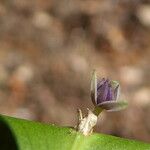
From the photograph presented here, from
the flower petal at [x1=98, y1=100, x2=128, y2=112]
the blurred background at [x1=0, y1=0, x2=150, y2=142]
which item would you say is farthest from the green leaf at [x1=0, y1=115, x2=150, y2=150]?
the blurred background at [x1=0, y1=0, x2=150, y2=142]

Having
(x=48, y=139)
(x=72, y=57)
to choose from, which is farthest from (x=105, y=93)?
(x=72, y=57)

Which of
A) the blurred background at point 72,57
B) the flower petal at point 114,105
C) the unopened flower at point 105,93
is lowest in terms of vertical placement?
the flower petal at point 114,105

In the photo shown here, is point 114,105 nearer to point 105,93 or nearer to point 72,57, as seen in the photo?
point 105,93

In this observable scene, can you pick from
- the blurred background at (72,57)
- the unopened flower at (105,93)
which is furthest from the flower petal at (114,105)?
the blurred background at (72,57)

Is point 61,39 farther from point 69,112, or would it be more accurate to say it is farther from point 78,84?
point 69,112

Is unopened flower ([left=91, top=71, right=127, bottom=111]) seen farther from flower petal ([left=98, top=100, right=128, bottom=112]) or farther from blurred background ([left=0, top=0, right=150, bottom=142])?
blurred background ([left=0, top=0, right=150, bottom=142])

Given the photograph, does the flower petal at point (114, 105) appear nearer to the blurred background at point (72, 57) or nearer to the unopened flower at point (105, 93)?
the unopened flower at point (105, 93)
